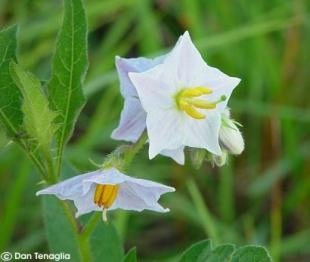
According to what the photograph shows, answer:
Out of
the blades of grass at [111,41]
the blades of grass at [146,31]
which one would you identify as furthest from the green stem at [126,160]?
the blades of grass at [146,31]

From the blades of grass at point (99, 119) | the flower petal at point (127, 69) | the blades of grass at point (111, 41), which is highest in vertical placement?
the flower petal at point (127, 69)

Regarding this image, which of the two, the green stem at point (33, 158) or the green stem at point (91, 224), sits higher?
the green stem at point (33, 158)

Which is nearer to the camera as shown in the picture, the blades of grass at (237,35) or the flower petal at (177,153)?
the flower petal at (177,153)

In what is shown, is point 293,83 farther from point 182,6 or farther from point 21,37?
point 21,37

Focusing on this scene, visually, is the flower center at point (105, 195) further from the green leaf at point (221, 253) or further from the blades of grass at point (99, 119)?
the blades of grass at point (99, 119)

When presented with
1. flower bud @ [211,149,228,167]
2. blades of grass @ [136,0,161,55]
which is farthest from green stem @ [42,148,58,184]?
blades of grass @ [136,0,161,55]

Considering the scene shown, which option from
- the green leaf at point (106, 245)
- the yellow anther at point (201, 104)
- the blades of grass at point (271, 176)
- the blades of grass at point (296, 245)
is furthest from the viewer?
the blades of grass at point (271, 176)

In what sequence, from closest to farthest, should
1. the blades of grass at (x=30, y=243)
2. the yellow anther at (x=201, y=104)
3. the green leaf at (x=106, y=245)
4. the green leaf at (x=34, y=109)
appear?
the green leaf at (x=34, y=109)
the yellow anther at (x=201, y=104)
the green leaf at (x=106, y=245)
the blades of grass at (x=30, y=243)
